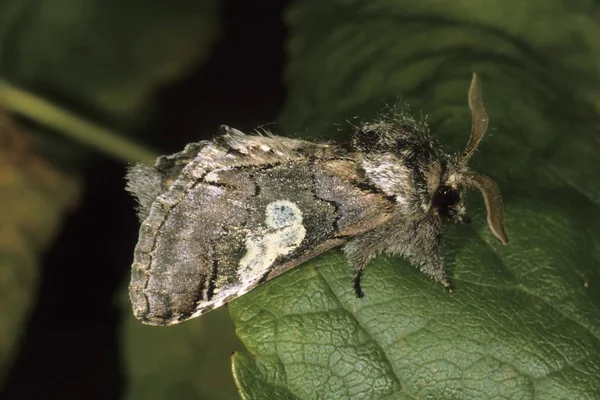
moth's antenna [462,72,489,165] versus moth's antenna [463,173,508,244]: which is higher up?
moth's antenna [462,72,489,165]

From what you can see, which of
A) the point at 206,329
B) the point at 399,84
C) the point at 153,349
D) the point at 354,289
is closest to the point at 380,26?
the point at 399,84

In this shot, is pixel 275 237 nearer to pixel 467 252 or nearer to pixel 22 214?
pixel 467 252

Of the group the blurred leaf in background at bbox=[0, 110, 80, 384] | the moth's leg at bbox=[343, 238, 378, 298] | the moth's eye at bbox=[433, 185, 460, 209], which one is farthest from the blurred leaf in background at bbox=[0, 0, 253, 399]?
the moth's eye at bbox=[433, 185, 460, 209]

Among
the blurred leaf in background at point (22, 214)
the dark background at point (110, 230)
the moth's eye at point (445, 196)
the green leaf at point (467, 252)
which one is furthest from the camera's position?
the dark background at point (110, 230)

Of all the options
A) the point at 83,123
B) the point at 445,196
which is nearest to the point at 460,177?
the point at 445,196

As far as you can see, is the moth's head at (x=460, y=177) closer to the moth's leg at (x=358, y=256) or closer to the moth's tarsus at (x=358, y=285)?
the moth's leg at (x=358, y=256)

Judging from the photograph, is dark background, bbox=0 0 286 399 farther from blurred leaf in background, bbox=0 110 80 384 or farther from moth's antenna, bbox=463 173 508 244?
moth's antenna, bbox=463 173 508 244

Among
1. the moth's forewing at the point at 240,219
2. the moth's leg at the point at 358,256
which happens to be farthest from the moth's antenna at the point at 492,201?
the moth's leg at the point at 358,256
